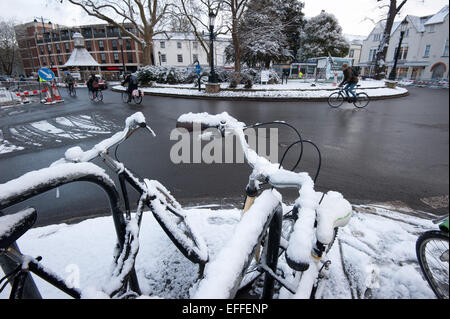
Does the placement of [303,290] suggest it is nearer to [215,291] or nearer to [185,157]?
[215,291]

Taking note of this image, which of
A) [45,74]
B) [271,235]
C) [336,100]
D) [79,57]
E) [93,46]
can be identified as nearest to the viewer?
[271,235]

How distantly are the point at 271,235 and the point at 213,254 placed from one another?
1234 mm

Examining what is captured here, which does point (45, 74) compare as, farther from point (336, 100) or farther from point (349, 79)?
point (349, 79)

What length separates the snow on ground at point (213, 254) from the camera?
2.02 metres

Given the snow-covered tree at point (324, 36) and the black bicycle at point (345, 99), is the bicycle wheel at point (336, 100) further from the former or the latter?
the snow-covered tree at point (324, 36)

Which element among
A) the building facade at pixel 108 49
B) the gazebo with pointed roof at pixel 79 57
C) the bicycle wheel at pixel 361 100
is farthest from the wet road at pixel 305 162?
the building facade at pixel 108 49

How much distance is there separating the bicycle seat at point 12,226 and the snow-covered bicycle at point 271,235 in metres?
0.90

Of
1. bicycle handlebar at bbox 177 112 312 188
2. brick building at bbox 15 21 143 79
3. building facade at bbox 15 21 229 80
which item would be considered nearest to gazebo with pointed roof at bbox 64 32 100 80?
building facade at bbox 15 21 229 80

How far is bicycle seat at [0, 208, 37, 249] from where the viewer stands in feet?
3.48

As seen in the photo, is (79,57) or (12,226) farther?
A: (79,57)

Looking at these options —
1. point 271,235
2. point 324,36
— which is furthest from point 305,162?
point 324,36

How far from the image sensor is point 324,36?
33.5 meters
